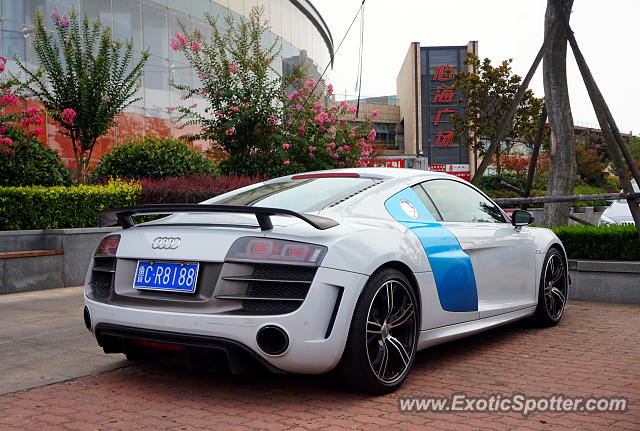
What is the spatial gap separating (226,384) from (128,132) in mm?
17046

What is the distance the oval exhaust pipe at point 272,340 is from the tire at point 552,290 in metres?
3.27

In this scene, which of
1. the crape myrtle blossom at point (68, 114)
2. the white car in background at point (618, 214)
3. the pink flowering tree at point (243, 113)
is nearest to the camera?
the crape myrtle blossom at point (68, 114)

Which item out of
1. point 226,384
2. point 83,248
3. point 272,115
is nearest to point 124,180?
point 83,248

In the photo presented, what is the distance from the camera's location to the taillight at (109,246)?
13.5 ft

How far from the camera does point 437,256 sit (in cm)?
446

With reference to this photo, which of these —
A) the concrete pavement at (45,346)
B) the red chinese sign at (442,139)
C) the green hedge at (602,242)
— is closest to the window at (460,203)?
the concrete pavement at (45,346)

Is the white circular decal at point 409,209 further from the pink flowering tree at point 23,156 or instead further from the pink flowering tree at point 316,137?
the pink flowering tree at point 316,137

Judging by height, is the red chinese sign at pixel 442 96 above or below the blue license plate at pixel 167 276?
above

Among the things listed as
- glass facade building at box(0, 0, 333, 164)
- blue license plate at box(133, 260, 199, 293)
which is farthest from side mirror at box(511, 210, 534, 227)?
glass facade building at box(0, 0, 333, 164)

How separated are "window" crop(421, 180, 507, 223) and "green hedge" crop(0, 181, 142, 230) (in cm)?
640

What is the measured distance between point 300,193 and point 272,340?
4.28 feet

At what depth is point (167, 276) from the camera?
378 cm

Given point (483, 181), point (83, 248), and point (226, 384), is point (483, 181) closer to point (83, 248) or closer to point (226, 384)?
point (83, 248)

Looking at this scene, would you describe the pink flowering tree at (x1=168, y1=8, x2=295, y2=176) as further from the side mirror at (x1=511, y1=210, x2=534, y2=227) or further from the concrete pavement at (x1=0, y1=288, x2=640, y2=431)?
the side mirror at (x1=511, y1=210, x2=534, y2=227)
